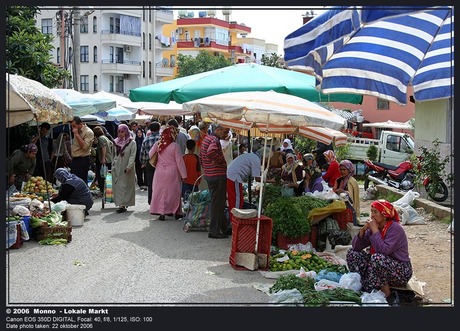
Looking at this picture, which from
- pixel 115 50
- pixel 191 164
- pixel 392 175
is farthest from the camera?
pixel 115 50

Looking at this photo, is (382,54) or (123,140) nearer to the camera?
(382,54)

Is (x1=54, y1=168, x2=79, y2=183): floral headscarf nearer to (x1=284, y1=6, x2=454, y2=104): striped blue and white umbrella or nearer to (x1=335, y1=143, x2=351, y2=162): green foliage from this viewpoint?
(x1=284, y1=6, x2=454, y2=104): striped blue and white umbrella

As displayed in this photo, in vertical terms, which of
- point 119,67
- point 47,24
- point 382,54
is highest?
point 47,24

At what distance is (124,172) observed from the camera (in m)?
15.3

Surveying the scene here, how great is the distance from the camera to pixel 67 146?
19062mm

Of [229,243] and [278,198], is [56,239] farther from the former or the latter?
[278,198]

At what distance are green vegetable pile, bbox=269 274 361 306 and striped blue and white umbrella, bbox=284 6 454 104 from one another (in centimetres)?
239

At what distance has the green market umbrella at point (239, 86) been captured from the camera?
13.9 metres

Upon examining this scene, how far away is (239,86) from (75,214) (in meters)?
3.83

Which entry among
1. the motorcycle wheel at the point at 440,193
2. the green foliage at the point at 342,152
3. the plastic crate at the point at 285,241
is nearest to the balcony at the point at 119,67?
the green foliage at the point at 342,152

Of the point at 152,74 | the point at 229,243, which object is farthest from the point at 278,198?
the point at 152,74

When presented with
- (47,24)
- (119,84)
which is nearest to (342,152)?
(47,24)

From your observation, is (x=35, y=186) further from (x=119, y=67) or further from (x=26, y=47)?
(x=119, y=67)

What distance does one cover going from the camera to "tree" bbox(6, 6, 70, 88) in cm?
1769
